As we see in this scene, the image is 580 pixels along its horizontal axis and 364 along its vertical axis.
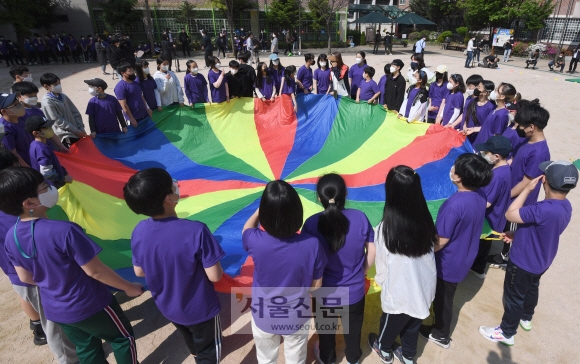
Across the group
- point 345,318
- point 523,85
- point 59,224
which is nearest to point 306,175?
point 345,318

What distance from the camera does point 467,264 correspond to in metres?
2.47

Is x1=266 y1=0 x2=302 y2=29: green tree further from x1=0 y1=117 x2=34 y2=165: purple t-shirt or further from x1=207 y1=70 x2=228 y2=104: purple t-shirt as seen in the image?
x1=0 y1=117 x2=34 y2=165: purple t-shirt

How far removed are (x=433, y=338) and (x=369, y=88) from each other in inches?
179

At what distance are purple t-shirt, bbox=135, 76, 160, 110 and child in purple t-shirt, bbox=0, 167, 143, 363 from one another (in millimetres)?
4003

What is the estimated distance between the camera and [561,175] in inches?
84.6

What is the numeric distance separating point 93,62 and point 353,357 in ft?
69.6

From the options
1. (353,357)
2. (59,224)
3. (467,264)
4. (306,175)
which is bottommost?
(353,357)

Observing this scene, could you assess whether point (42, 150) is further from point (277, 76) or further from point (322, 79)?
point (322, 79)

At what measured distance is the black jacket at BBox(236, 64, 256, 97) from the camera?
6.72m

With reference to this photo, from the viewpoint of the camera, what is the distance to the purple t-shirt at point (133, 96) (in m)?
5.14

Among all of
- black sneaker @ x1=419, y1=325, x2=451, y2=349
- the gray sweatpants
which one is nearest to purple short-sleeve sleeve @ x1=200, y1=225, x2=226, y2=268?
the gray sweatpants

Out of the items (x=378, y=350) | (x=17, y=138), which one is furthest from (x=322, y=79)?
(x=378, y=350)

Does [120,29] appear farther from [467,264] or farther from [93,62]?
[467,264]

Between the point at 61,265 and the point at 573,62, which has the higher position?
the point at 61,265
